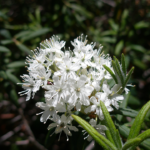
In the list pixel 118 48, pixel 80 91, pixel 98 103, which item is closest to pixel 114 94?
pixel 98 103

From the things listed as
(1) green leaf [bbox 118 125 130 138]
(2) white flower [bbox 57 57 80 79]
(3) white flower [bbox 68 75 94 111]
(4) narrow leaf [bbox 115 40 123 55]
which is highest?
(4) narrow leaf [bbox 115 40 123 55]

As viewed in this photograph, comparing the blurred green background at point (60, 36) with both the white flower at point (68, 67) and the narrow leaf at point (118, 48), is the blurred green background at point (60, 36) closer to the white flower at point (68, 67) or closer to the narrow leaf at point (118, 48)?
the narrow leaf at point (118, 48)

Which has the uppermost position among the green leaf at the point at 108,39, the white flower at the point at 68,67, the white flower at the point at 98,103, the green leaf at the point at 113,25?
the green leaf at the point at 113,25

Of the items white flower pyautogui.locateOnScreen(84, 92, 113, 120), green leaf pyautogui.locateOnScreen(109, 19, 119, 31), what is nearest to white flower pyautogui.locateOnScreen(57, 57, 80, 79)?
Result: white flower pyautogui.locateOnScreen(84, 92, 113, 120)

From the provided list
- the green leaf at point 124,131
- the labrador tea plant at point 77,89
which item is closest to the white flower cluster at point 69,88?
the labrador tea plant at point 77,89

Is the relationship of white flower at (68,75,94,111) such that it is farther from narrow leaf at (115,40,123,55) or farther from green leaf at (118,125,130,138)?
narrow leaf at (115,40,123,55)

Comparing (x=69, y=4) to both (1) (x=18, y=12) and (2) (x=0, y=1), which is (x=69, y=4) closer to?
(1) (x=18, y=12)

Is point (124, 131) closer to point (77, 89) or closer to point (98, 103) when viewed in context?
point (98, 103)

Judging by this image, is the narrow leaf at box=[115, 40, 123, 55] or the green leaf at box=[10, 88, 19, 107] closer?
the green leaf at box=[10, 88, 19, 107]

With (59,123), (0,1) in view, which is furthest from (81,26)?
(59,123)
